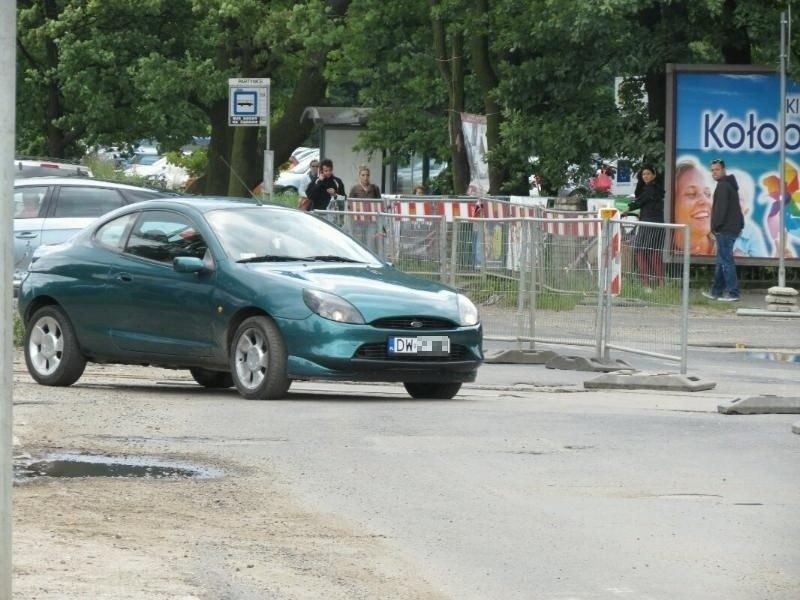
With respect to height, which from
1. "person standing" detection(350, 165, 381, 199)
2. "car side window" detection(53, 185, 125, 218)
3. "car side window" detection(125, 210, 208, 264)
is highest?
"person standing" detection(350, 165, 381, 199)

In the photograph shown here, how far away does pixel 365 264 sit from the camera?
15930 millimetres

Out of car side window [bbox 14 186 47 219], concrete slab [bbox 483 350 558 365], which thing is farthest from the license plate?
car side window [bbox 14 186 47 219]

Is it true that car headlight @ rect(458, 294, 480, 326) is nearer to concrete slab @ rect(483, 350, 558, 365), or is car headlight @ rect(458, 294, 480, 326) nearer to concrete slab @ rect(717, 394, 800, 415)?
concrete slab @ rect(717, 394, 800, 415)

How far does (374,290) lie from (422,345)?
540 millimetres

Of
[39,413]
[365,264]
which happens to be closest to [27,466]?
[39,413]

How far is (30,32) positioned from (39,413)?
115 ft

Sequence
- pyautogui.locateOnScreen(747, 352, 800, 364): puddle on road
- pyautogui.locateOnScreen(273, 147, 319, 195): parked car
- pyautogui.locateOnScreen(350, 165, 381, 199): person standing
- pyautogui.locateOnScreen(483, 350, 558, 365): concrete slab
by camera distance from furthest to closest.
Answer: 1. pyautogui.locateOnScreen(273, 147, 319, 195): parked car
2. pyautogui.locateOnScreen(350, 165, 381, 199): person standing
3. pyautogui.locateOnScreen(747, 352, 800, 364): puddle on road
4. pyautogui.locateOnScreen(483, 350, 558, 365): concrete slab

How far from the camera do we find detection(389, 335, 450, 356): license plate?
1473 cm

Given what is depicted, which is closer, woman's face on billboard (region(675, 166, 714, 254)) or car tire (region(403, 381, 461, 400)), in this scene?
car tire (region(403, 381, 461, 400))

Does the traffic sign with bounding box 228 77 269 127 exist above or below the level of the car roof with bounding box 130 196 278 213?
above

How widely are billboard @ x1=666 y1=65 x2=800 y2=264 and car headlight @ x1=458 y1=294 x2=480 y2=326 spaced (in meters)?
14.7

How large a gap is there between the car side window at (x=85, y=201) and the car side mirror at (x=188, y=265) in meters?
11.0

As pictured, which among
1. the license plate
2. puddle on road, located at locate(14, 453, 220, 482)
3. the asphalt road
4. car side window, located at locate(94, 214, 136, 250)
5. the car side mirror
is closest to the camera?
the asphalt road

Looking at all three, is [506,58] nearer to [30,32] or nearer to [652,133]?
[652,133]
